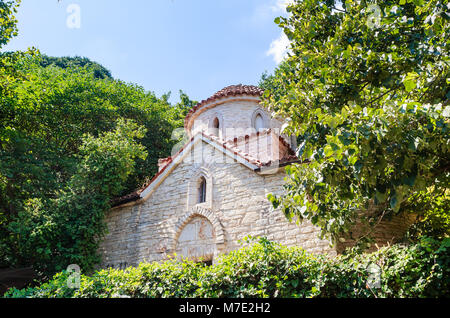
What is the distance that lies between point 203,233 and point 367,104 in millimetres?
6195

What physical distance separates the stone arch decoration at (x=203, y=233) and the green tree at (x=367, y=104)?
392 centimetres

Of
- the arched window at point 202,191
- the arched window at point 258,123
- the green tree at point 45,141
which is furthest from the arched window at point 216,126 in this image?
the arched window at point 202,191

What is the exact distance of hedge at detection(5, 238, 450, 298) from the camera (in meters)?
5.15

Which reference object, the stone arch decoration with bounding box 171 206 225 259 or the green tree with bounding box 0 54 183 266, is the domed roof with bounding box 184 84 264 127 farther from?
the stone arch decoration with bounding box 171 206 225 259

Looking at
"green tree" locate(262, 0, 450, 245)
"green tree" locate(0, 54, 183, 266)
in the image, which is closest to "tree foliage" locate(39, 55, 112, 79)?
"green tree" locate(0, 54, 183, 266)

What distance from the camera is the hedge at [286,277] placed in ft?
16.9

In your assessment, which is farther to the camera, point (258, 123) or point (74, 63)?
point (74, 63)

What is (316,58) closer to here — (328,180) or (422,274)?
(328,180)

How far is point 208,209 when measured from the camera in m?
10.4

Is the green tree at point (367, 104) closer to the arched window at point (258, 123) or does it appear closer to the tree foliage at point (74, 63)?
the arched window at point (258, 123)

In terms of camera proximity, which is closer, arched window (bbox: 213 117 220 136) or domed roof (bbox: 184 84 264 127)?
domed roof (bbox: 184 84 264 127)

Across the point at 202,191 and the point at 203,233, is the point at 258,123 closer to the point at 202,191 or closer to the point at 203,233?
the point at 202,191

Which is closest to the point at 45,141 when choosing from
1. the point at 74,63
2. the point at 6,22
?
the point at 6,22

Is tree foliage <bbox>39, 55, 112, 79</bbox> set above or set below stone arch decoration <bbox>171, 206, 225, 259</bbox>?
above
